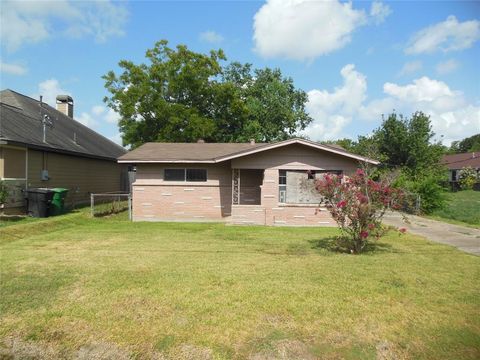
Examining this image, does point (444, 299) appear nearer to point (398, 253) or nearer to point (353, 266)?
point (353, 266)

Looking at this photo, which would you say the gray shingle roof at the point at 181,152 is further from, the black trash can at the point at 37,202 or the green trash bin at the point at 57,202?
the black trash can at the point at 37,202

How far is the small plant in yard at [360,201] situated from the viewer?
353 inches

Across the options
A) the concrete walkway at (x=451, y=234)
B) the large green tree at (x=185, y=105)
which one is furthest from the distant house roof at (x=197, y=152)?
the large green tree at (x=185, y=105)

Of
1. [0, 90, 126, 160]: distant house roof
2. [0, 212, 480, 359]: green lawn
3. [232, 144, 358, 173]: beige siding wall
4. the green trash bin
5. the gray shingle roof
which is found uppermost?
[0, 90, 126, 160]: distant house roof

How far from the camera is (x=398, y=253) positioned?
9.29 metres

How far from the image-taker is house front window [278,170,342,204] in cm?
1521

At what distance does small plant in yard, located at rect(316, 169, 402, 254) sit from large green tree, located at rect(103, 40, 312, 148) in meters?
22.2

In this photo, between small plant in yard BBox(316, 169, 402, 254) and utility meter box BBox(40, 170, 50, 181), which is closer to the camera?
small plant in yard BBox(316, 169, 402, 254)

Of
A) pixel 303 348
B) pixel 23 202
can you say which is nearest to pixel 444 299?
pixel 303 348

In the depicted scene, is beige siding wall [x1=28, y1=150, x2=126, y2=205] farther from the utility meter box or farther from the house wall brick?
the house wall brick

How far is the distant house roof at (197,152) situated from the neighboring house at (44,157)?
370 centimetres

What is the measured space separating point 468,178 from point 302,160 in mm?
33334

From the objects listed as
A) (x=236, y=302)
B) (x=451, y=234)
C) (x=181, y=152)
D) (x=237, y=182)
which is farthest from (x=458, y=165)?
(x=236, y=302)

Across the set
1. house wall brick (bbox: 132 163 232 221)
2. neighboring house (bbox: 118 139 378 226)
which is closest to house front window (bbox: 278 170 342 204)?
neighboring house (bbox: 118 139 378 226)
